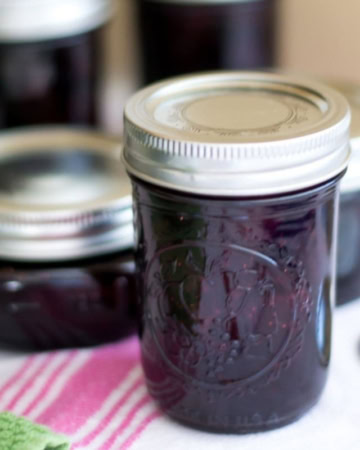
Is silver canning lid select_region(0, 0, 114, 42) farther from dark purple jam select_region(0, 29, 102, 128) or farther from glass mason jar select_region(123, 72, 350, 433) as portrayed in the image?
glass mason jar select_region(123, 72, 350, 433)

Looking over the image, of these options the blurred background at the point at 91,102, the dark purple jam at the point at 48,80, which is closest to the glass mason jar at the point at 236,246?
the blurred background at the point at 91,102

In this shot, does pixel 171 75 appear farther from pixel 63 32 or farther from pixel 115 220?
pixel 115 220

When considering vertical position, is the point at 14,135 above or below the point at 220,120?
below

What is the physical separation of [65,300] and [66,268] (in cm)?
3

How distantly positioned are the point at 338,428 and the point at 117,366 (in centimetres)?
20

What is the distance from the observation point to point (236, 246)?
55 centimetres

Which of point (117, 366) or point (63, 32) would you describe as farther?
point (63, 32)

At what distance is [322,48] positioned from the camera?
1107 millimetres

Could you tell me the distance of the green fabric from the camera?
554 millimetres

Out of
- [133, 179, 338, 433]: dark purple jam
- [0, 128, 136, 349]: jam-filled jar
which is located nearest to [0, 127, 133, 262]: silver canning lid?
[0, 128, 136, 349]: jam-filled jar

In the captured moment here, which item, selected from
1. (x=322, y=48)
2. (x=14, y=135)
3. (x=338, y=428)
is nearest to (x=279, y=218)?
(x=338, y=428)

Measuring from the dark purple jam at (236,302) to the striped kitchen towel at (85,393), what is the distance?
1.6 inches

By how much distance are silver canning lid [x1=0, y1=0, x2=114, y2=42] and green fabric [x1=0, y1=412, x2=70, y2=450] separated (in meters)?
0.51

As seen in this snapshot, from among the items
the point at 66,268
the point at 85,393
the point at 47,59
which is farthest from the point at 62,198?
the point at 47,59
